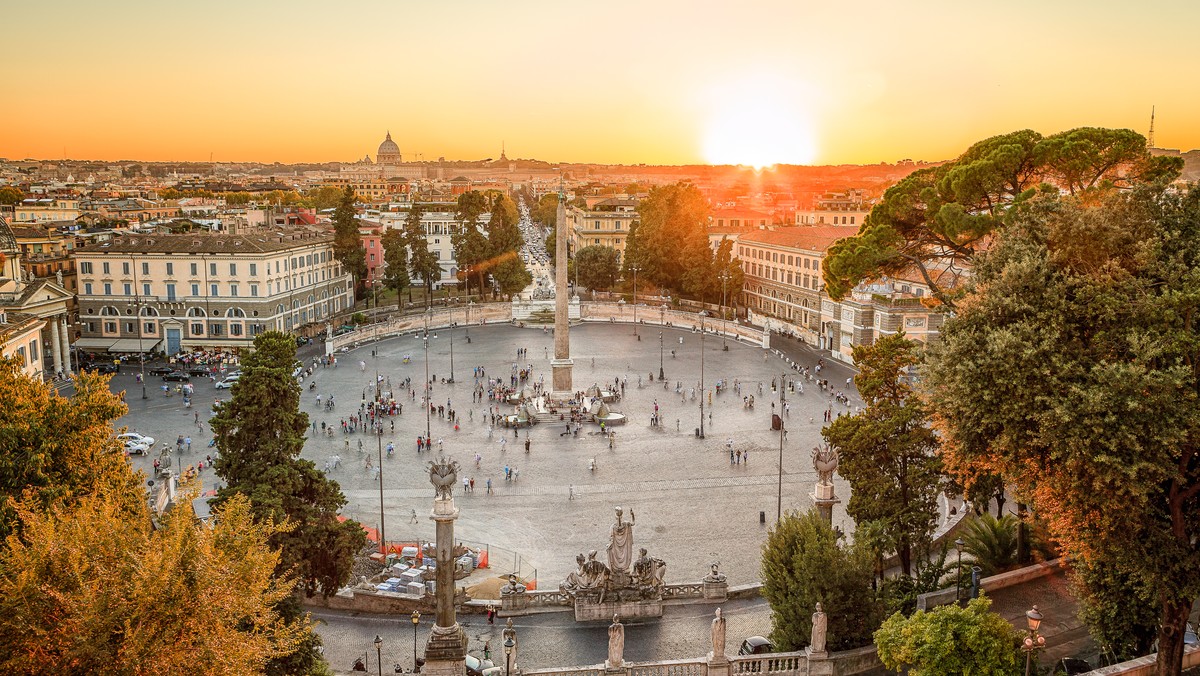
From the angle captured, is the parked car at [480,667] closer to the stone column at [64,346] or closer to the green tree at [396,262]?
the stone column at [64,346]

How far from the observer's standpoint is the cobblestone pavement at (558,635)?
17.4 metres

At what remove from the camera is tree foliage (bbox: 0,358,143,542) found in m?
14.1

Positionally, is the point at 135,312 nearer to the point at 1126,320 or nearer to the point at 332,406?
the point at 332,406

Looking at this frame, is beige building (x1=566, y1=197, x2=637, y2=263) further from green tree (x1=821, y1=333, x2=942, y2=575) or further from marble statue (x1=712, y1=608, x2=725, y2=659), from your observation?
marble statue (x1=712, y1=608, x2=725, y2=659)

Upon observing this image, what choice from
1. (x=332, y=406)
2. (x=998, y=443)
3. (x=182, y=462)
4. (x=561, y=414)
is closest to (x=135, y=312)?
(x=332, y=406)

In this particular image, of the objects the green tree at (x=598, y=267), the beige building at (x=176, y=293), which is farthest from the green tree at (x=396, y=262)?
the green tree at (x=598, y=267)

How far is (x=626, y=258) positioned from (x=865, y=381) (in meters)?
53.1

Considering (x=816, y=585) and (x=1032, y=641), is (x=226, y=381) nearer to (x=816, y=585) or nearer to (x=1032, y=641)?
(x=816, y=585)

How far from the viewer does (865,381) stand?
19562 millimetres

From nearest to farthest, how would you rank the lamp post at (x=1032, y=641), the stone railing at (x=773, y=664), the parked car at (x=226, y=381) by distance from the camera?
the lamp post at (x=1032, y=641)
the stone railing at (x=773, y=664)
the parked car at (x=226, y=381)

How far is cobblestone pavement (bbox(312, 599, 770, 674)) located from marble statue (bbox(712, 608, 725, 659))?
164cm

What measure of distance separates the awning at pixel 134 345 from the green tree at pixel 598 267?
115 feet

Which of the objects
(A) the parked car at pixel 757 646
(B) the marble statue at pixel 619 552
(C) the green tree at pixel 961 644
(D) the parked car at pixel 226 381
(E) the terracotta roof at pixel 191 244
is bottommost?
(D) the parked car at pixel 226 381

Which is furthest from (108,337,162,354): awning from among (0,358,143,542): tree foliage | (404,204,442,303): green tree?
(0,358,143,542): tree foliage
